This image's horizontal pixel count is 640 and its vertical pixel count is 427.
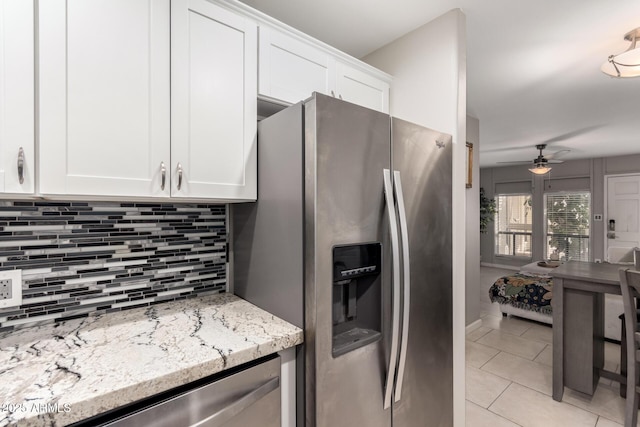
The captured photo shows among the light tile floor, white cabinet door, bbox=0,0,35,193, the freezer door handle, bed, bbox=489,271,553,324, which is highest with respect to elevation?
white cabinet door, bbox=0,0,35,193

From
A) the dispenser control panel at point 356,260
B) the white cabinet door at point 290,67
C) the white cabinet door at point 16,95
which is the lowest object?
the dispenser control panel at point 356,260

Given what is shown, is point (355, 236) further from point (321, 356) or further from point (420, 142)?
point (420, 142)

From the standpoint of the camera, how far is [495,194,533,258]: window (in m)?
7.46

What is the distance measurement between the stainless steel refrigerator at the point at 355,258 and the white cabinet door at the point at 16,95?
0.77 m

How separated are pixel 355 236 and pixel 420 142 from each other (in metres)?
0.60

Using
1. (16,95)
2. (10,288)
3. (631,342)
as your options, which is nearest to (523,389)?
(631,342)

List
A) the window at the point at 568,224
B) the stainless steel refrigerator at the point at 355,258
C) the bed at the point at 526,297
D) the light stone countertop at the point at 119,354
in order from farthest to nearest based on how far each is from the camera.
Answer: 1. the window at the point at 568,224
2. the bed at the point at 526,297
3. the stainless steel refrigerator at the point at 355,258
4. the light stone countertop at the point at 119,354

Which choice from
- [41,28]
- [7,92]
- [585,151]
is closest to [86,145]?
[7,92]

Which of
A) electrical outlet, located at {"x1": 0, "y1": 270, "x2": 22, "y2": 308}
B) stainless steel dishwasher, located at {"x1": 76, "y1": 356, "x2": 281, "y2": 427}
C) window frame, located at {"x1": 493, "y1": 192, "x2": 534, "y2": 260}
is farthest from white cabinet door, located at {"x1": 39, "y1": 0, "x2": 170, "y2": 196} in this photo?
window frame, located at {"x1": 493, "y1": 192, "x2": 534, "y2": 260}

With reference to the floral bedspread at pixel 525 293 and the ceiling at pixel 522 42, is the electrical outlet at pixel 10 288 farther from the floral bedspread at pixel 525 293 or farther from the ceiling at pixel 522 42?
the floral bedspread at pixel 525 293

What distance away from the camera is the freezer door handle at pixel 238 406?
36.7 inches

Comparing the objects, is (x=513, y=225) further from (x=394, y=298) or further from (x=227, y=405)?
(x=227, y=405)

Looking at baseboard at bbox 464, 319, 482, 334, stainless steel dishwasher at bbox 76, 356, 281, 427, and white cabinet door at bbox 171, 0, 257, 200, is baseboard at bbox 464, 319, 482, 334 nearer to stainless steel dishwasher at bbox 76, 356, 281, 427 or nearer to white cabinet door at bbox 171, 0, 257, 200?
stainless steel dishwasher at bbox 76, 356, 281, 427

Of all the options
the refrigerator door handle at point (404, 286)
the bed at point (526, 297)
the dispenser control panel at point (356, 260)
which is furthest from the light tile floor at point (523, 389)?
the dispenser control panel at point (356, 260)
